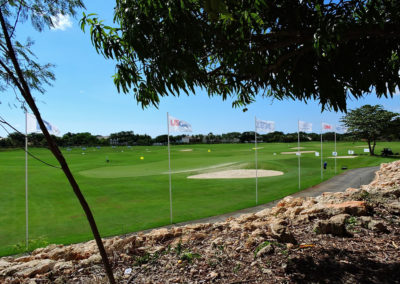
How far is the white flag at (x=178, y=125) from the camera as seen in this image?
1134cm

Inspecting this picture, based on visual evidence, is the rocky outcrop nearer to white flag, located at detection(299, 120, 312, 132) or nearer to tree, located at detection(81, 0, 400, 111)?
tree, located at detection(81, 0, 400, 111)

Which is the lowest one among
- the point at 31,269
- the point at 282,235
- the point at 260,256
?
the point at 31,269

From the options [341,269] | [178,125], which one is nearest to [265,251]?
[341,269]

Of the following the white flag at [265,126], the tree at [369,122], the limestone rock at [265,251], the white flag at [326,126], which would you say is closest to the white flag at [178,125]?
the white flag at [265,126]

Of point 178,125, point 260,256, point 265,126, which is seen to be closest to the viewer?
point 260,256

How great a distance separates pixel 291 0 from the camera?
282 cm

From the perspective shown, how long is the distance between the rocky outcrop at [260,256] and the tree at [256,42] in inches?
74.7

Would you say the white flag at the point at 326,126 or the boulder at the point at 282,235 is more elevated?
the white flag at the point at 326,126

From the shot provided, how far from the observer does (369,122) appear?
42.4 meters

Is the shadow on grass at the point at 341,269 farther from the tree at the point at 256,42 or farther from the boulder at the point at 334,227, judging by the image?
the tree at the point at 256,42

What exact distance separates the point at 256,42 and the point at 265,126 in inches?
472

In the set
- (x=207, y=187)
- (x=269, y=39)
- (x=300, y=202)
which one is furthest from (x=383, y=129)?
(x=269, y=39)

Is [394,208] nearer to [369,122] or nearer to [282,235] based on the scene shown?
[282,235]

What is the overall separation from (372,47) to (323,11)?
121 centimetres
